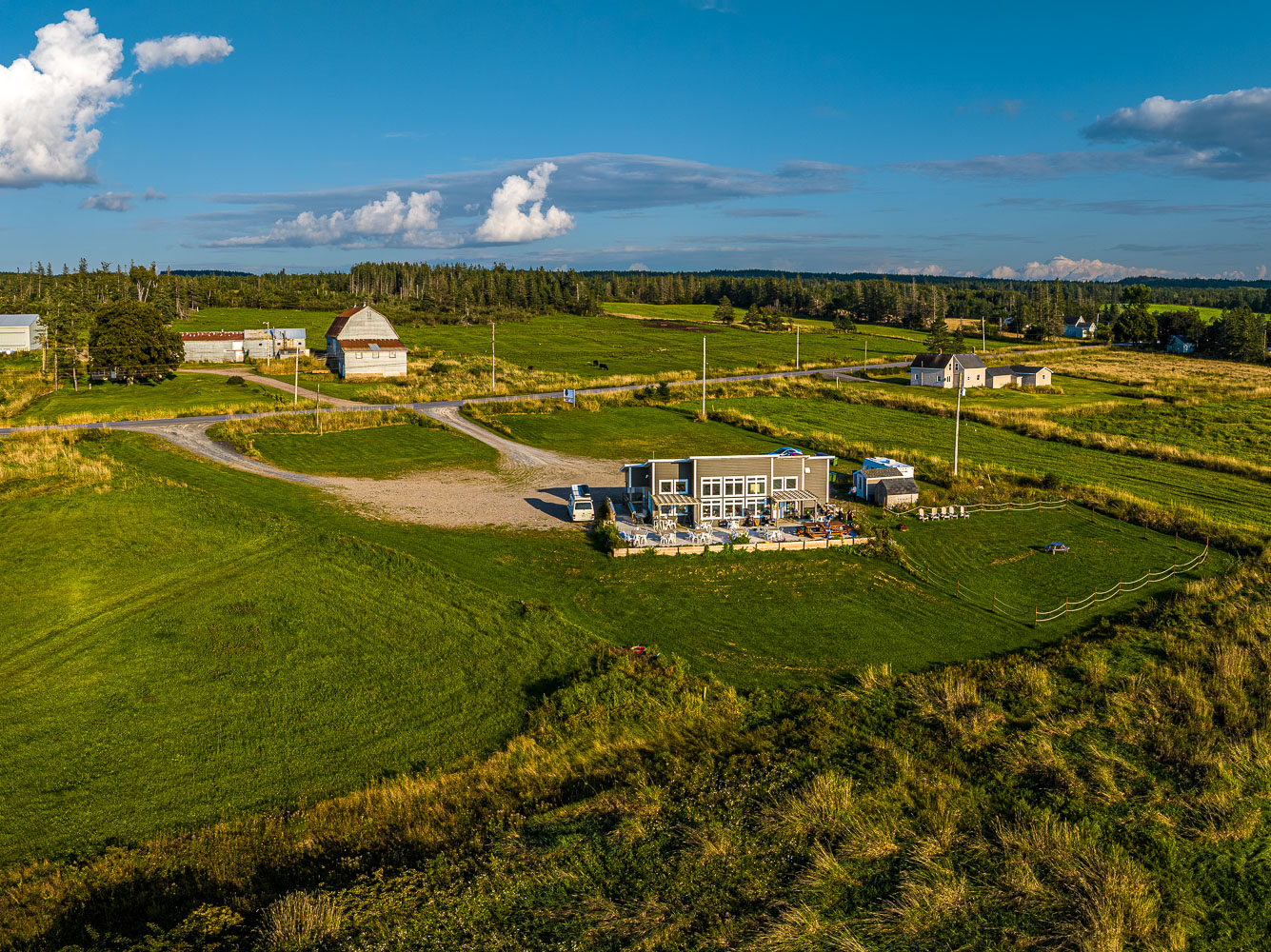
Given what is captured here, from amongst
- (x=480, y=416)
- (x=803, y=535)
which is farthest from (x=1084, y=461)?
(x=480, y=416)

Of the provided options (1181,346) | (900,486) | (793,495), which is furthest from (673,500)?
(1181,346)

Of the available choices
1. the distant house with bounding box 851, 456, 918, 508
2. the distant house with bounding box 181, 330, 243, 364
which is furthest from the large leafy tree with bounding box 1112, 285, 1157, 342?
the distant house with bounding box 181, 330, 243, 364

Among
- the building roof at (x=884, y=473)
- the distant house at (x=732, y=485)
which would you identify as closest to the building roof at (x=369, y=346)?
the distant house at (x=732, y=485)

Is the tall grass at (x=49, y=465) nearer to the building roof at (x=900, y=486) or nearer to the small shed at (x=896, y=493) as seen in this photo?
the small shed at (x=896, y=493)

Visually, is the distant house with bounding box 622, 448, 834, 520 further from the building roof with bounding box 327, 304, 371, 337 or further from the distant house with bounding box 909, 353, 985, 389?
the building roof with bounding box 327, 304, 371, 337

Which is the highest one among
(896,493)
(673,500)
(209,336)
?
(209,336)

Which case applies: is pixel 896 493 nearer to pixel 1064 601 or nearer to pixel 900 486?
pixel 900 486
